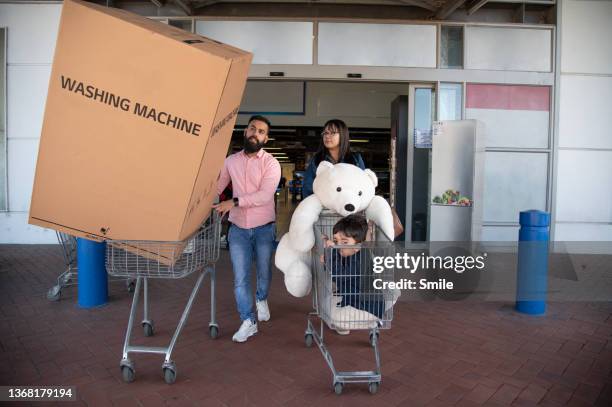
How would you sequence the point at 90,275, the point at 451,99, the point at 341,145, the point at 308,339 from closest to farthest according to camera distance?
the point at 308,339 → the point at 341,145 → the point at 90,275 → the point at 451,99

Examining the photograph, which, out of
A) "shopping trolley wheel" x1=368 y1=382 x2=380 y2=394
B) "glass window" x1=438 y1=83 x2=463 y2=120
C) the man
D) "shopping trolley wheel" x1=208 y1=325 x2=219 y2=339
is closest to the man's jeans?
the man

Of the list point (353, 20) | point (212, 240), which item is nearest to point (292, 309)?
point (212, 240)

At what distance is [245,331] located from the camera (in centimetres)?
379

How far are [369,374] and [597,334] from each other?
2.37 metres

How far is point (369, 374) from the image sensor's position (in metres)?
3.01

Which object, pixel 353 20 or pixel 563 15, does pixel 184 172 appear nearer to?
pixel 353 20

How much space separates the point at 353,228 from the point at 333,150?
1079 millimetres

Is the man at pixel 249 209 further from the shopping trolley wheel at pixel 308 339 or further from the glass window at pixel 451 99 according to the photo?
the glass window at pixel 451 99

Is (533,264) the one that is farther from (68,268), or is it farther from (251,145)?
(68,268)

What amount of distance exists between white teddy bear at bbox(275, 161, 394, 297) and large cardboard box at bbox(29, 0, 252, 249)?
2.97ft

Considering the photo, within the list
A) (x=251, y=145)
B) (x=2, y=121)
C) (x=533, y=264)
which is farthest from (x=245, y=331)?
(x=2, y=121)

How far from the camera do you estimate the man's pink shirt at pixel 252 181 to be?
383 cm

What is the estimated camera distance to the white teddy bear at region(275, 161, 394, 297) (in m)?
3.28

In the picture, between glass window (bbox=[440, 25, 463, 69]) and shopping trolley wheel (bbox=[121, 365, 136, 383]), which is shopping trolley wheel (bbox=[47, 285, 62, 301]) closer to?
shopping trolley wheel (bbox=[121, 365, 136, 383])
